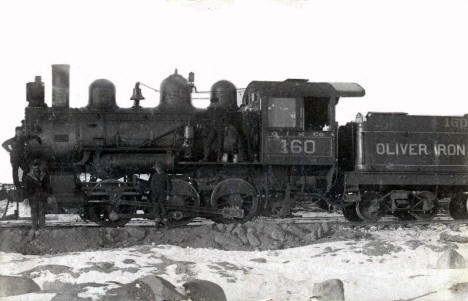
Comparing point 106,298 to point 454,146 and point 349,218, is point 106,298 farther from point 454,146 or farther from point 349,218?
point 454,146

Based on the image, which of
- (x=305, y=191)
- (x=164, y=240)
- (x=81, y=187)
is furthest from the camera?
(x=305, y=191)

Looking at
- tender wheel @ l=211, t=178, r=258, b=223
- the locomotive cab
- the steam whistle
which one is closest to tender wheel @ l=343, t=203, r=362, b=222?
the locomotive cab

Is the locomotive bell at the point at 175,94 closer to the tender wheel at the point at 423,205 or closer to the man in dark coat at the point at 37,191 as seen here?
the man in dark coat at the point at 37,191

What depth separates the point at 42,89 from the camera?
11656mm

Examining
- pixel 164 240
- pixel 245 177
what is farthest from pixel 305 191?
pixel 164 240

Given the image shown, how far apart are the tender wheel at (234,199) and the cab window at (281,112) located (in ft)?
4.91

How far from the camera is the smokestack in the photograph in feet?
38.6

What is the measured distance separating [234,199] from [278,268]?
10.5 ft

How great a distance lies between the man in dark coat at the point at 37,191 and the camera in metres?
10.6

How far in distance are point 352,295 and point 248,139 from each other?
5.05 meters

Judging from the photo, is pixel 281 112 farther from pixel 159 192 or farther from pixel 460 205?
pixel 460 205

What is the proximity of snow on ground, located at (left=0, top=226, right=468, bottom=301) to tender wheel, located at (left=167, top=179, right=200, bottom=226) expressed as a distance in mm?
1738

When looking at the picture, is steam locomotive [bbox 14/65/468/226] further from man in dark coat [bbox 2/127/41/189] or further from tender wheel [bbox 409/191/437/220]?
man in dark coat [bbox 2/127/41/189]

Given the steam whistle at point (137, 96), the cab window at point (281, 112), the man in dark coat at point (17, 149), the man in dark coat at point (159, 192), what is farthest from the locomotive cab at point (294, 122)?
the man in dark coat at point (17, 149)
